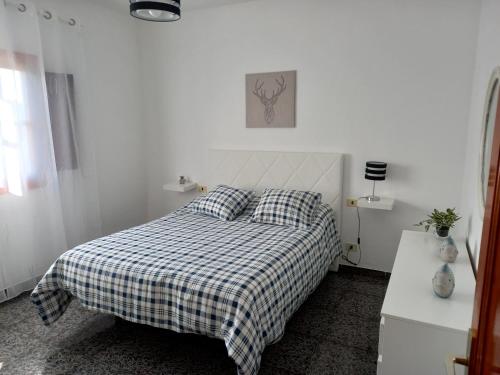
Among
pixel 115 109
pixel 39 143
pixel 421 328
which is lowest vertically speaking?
pixel 421 328

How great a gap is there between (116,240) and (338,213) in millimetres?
2099

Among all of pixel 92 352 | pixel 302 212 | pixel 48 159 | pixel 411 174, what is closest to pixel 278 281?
pixel 302 212

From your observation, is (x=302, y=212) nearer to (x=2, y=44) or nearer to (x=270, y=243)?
(x=270, y=243)

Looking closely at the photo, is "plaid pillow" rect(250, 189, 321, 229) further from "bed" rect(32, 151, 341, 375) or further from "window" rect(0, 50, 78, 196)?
"window" rect(0, 50, 78, 196)

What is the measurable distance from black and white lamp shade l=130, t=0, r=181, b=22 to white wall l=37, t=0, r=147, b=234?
6.16 feet

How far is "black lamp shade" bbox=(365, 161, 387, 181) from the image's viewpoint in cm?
331

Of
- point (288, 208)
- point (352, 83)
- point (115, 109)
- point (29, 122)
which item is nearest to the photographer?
point (29, 122)

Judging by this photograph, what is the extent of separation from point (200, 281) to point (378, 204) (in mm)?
1865

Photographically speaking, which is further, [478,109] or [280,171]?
[280,171]

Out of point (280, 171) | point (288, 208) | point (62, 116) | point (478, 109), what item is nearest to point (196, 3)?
point (62, 116)

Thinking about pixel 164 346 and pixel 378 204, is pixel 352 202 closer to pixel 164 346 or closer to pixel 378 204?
pixel 378 204

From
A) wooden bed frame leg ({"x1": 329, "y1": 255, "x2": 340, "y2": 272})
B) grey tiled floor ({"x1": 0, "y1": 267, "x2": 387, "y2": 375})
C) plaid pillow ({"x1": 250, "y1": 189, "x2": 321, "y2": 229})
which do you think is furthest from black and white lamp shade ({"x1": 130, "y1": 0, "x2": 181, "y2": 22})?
wooden bed frame leg ({"x1": 329, "y1": 255, "x2": 340, "y2": 272})

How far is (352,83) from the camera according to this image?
3.50 metres

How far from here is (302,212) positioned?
3348mm
